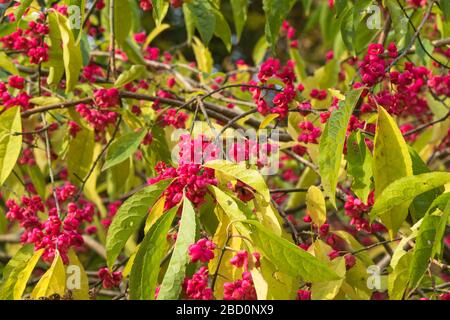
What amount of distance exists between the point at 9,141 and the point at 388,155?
1.11 metres

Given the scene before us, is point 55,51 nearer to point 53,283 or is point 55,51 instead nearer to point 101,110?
point 101,110

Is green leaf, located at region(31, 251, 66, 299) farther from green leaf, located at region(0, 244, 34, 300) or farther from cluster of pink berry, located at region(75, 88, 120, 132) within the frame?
cluster of pink berry, located at region(75, 88, 120, 132)

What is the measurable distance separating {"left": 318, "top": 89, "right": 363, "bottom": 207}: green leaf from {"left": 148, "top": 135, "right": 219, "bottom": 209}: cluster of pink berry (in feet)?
0.84

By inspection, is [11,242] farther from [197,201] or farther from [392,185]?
[392,185]

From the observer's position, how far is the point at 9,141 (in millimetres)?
2277

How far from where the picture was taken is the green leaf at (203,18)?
260 cm

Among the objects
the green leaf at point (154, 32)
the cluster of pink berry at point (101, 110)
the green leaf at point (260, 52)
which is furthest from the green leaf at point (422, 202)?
the green leaf at point (260, 52)

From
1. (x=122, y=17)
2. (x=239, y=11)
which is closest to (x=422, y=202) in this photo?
(x=239, y=11)

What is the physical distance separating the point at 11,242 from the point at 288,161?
1.60 metres

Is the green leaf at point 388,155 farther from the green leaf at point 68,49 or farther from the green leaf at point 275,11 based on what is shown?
the green leaf at point 68,49

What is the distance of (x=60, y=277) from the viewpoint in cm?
191

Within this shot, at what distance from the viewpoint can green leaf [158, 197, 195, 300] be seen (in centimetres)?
158

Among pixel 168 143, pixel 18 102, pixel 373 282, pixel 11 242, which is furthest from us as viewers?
pixel 11 242
